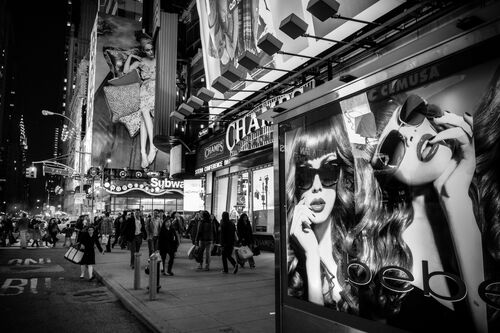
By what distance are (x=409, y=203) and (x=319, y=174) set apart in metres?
1.22

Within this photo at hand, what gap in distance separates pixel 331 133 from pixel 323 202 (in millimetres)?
743

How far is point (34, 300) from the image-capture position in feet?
31.0

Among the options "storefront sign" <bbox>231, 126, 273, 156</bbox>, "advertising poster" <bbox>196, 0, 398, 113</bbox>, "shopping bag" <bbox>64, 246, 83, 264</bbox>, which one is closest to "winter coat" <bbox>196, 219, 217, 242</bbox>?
"shopping bag" <bbox>64, 246, 83, 264</bbox>

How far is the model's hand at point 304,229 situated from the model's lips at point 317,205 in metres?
0.07

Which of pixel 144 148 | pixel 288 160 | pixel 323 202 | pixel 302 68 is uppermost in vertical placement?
pixel 144 148

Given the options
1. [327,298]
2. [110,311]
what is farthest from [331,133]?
[110,311]

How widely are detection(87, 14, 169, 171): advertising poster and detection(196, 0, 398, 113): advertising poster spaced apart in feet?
158

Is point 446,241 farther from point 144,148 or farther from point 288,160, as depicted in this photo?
point 144,148

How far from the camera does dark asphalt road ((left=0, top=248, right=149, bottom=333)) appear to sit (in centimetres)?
716

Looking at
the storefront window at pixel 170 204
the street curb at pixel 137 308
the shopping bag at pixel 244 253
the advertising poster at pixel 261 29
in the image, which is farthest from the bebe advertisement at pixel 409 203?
the storefront window at pixel 170 204

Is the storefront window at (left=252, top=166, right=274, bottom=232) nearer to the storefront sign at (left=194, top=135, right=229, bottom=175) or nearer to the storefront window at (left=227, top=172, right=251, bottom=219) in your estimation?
the storefront window at (left=227, top=172, right=251, bottom=219)

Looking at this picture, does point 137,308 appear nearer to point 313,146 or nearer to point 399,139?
point 313,146

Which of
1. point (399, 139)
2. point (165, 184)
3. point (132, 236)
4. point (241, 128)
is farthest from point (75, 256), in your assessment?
point (165, 184)

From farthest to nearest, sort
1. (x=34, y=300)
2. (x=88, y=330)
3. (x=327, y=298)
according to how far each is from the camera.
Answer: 1. (x=34, y=300)
2. (x=88, y=330)
3. (x=327, y=298)
